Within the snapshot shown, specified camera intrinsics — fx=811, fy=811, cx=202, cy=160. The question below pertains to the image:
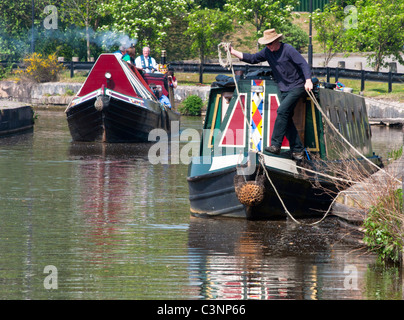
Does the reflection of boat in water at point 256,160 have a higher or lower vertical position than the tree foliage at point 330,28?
lower

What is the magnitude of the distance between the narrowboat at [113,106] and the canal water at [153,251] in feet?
23.7

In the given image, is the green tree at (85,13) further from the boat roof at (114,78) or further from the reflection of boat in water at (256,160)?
the reflection of boat in water at (256,160)

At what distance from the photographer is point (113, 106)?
72.5 feet

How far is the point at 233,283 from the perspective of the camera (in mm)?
7695

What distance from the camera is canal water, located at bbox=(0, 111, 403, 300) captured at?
7.42m

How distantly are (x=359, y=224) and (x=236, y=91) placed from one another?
2793mm

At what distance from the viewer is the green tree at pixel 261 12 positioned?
4340 cm

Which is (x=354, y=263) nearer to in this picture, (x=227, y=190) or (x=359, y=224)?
(x=359, y=224)

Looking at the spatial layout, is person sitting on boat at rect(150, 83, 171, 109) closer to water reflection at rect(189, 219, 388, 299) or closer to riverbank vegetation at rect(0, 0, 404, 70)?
water reflection at rect(189, 219, 388, 299)

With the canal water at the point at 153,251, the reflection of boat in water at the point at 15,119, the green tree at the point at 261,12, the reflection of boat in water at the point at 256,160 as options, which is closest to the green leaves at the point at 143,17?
the green tree at the point at 261,12

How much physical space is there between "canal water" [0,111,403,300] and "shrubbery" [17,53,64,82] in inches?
1028

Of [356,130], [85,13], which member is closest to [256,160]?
[356,130]

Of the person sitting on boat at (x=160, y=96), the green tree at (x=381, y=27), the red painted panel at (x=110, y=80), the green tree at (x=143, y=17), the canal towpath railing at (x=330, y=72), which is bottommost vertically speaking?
the person sitting on boat at (x=160, y=96)

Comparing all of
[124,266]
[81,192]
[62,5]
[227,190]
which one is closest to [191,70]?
[62,5]
